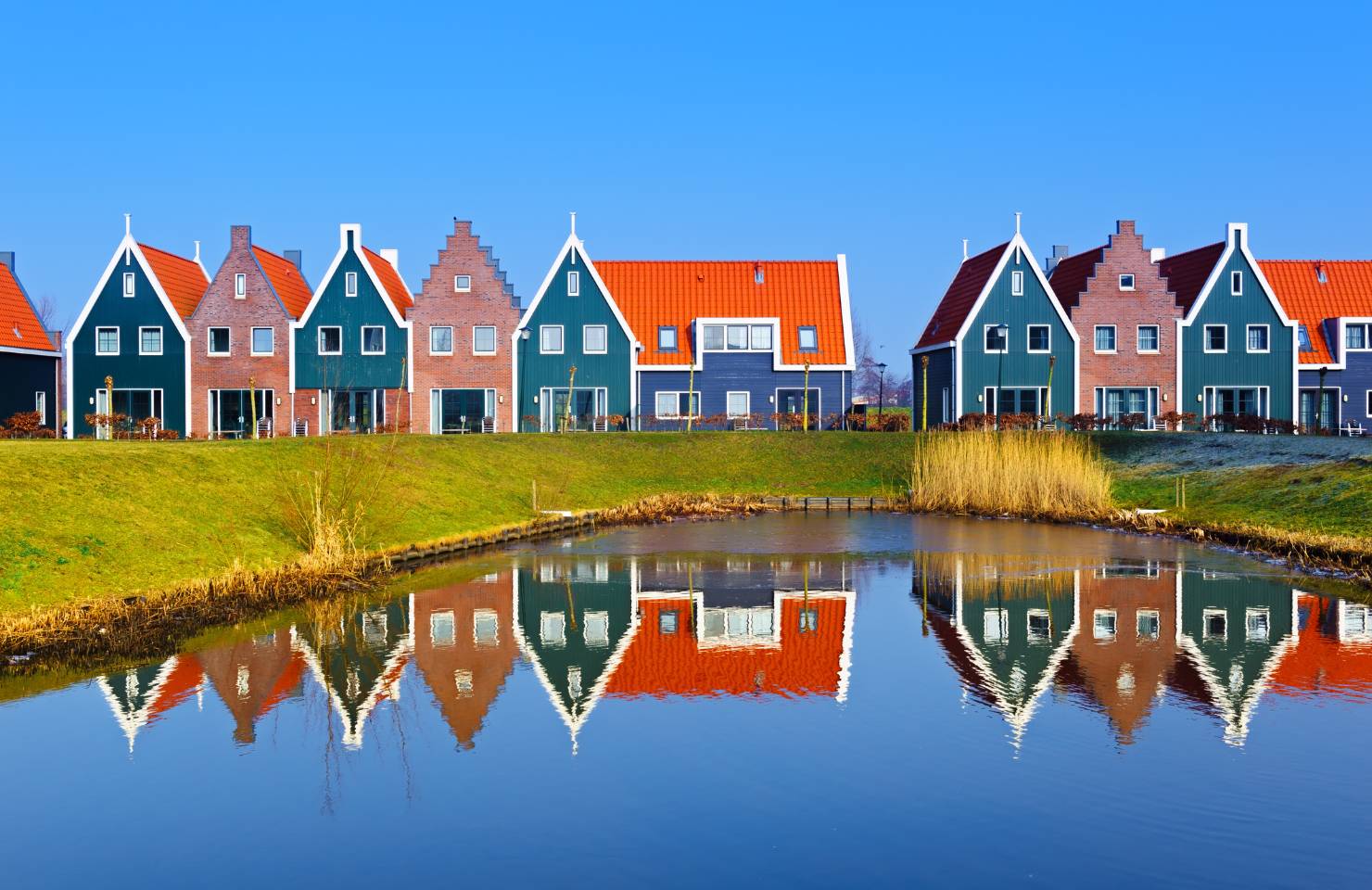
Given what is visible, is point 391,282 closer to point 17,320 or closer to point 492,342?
point 492,342

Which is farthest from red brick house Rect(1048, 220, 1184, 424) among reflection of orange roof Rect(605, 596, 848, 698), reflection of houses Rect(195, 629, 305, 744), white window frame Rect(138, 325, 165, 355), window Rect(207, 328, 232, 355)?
reflection of houses Rect(195, 629, 305, 744)

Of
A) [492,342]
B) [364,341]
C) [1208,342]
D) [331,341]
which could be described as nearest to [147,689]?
[492,342]

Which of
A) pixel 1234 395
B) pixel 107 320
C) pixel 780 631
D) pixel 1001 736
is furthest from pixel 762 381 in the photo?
pixel 1001 736

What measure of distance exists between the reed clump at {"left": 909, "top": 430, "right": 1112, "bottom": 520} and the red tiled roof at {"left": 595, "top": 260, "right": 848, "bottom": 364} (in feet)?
50.0

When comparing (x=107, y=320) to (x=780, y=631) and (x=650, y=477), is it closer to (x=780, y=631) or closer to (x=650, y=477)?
(x=650, y=477)

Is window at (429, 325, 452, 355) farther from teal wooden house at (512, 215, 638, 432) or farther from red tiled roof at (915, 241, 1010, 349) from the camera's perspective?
red tiled roof at (915, 241, 1010, 349)

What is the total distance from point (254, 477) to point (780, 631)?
13188 millimetres

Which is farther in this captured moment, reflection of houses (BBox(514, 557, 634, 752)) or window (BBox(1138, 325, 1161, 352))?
window (BBox(1138, 325, 1161, 352))

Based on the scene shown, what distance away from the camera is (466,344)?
48938 mm

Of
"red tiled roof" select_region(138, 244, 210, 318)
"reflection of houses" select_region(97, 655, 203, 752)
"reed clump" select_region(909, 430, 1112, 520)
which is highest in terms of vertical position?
"red tiled roof" select_region(138, 244, 210, 318)

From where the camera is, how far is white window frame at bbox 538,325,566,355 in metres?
49.1

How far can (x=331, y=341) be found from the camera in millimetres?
48844

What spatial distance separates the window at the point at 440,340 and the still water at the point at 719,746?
100ft

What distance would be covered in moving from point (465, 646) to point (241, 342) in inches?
1436
